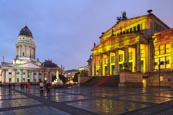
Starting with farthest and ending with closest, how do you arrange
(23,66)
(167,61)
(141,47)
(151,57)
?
(23,66) < (141,47) < (151,57) < (167,61)

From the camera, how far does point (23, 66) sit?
153250 mm

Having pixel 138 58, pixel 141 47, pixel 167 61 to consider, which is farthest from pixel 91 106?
pixel 141 47

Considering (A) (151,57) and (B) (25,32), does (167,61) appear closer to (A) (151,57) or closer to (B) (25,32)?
(A) (151,57)

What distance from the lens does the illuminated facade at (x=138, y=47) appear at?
169ft

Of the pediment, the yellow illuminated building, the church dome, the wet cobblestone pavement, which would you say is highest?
the church dome

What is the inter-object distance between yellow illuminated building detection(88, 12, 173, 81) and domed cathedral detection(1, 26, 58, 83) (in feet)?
316

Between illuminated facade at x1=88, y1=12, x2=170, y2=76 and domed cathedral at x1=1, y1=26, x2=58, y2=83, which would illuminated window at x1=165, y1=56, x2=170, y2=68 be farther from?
domed cathedral at x1=1, y1=26, x2=58, y2=83

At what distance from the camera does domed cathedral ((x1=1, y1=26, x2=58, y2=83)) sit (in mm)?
153000

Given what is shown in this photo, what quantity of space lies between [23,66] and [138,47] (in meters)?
118

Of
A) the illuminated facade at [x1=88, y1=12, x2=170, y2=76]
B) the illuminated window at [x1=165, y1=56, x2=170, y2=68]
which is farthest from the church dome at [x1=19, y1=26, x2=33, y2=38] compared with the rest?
the illuminated window at [x1=165, y1=56, x2=170, y2=68]

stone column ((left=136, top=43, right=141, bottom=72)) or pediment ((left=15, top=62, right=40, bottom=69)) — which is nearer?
stone column ((left=136, top=43, right=141, bottom=72))

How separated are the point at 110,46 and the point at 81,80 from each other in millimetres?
13067

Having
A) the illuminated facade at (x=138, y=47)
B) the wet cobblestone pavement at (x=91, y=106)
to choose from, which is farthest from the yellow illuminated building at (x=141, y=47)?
the wet cobblestone pavement at (x=91, y=106)

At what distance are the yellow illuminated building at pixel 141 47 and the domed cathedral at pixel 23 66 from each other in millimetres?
96456
